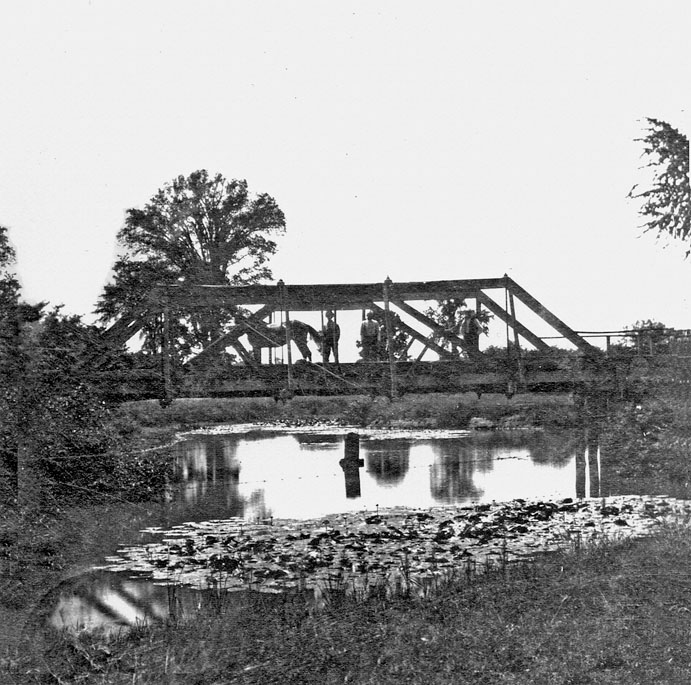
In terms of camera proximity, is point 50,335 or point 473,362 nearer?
point 50,335

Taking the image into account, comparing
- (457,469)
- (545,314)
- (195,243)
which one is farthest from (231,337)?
(457,469)

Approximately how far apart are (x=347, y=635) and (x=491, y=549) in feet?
14.2

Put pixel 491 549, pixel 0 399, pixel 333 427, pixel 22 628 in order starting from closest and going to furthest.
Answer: pixel 22 628, pixel 0 399, pixel 491 549, pixel 333 427

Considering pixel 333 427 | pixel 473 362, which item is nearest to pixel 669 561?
pixel 473 362

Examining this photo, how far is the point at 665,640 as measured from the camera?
5.94 metres

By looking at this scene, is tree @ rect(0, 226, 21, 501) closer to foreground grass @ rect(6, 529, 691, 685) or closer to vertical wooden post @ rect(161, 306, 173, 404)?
foreground grass @ rect(6, 529, 691, 685)

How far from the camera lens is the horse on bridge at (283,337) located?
14797 millimetres

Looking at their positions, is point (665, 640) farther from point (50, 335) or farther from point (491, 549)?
point (50, 335)

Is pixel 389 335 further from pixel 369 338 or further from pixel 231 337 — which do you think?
pixel 231 337

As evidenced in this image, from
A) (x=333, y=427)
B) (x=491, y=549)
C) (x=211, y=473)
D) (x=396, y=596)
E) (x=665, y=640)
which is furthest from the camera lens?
(x=333, y=427)

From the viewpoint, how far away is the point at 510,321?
624 inches

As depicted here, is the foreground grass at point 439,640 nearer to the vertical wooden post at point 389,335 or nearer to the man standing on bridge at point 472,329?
the vertical wooden post at point 389,335

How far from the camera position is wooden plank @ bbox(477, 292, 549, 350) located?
50.6ft

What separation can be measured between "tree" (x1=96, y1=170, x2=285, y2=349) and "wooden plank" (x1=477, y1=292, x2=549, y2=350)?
4427mm
